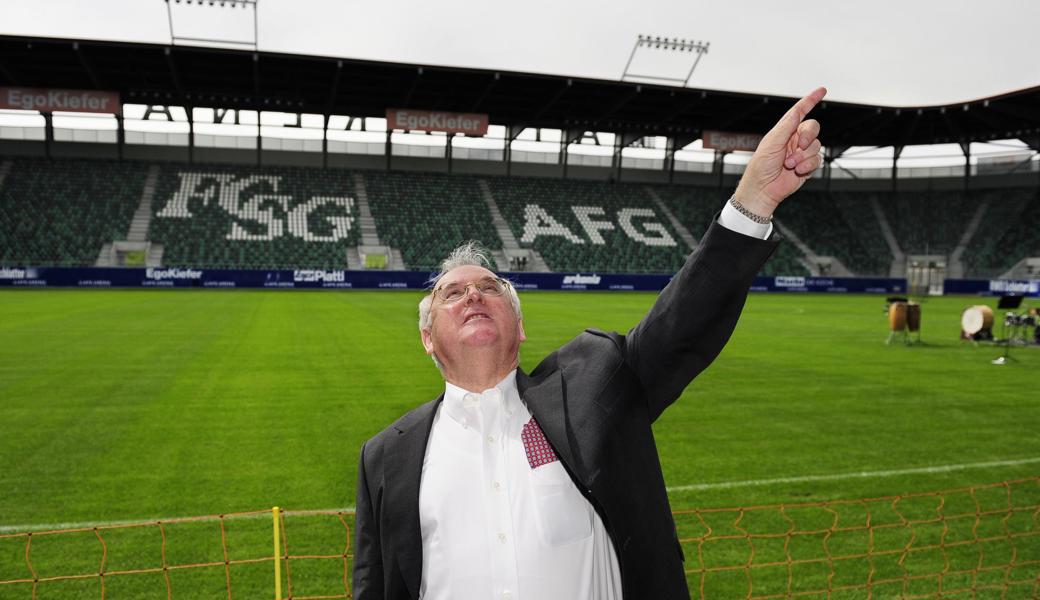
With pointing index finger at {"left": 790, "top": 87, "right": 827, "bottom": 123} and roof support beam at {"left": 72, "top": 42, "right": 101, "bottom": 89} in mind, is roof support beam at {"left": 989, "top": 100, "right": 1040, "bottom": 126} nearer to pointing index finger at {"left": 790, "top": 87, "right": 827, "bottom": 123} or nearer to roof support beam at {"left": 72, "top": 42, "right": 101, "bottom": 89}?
pointing index finger at {"left": 790, "top": 87, "right": 827, "bottom": 123}

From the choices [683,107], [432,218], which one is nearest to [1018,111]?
[683,107]

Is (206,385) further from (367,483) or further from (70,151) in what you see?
(70,151)

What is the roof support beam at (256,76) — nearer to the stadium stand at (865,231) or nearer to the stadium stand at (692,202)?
the stadium stand at (692,202)

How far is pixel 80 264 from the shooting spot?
3869cm

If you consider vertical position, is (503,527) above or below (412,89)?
below

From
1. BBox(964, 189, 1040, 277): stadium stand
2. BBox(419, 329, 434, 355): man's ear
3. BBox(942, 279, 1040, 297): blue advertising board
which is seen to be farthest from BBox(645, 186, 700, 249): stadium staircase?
BBox(419, 329, 434, 355): man's ear

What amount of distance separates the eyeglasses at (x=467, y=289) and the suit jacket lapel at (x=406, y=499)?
0.45 metres

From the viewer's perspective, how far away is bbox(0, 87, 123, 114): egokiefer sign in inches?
1588

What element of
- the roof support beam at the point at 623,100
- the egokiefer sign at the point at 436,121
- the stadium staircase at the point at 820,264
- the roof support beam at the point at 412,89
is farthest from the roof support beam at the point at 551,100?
the stadium staircase at the point at 820,264

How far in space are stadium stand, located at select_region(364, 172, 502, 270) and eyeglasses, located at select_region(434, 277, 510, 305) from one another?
1653 inches

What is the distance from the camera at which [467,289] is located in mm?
2408

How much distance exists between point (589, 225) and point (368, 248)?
51.2 feet

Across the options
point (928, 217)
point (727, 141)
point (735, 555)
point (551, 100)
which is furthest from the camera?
point (928, 217)

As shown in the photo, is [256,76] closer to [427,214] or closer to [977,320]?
[427,214]
